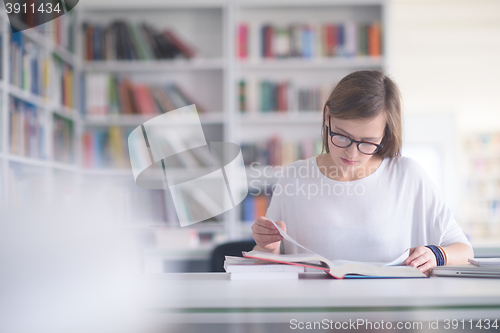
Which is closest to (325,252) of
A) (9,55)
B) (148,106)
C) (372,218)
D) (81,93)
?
(372,218)

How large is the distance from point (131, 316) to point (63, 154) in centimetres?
235

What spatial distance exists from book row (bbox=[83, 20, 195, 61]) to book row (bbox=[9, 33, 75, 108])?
257 mm

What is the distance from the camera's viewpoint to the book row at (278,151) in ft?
9.94

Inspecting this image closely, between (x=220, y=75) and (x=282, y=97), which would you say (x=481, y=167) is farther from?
(x=220, y=75)

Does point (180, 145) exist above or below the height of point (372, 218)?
above

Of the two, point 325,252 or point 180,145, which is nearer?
point 325,252

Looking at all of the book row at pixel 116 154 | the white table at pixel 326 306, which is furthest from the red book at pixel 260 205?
the white table at pixel 326 306

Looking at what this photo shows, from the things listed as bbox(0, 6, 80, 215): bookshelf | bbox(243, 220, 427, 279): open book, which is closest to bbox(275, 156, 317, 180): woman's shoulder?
bbox(243, 220, 427, 279): open book

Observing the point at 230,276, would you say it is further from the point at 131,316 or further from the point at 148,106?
the point at 148,106

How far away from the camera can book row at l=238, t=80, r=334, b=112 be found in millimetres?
3020

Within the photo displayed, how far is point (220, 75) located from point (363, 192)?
6.94 ft

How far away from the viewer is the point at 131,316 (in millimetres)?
685

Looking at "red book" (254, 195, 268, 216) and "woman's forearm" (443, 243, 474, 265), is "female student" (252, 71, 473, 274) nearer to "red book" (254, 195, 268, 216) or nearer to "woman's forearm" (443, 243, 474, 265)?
"woman's forearm" (443, 243, 474, 265)

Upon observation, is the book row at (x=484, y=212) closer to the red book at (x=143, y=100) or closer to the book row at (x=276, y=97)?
the book row at (x=276, y=97)
